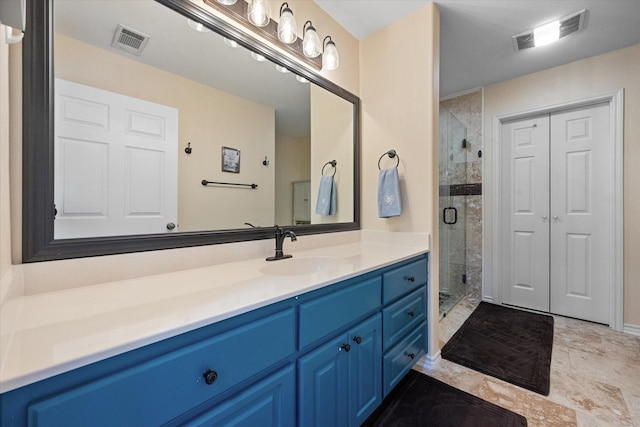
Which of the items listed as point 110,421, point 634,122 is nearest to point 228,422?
point 110,421

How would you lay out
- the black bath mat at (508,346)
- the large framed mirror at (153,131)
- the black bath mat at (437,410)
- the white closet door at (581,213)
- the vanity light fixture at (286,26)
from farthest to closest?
the white closet door at (581,213)
the black bath mat at (508,346)
the vanity light fixture at (286,26)
the black bath mat at (437,410)
the large framed mirror at (153,131)

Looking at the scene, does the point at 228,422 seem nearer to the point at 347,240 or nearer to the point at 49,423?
the point at 49,423

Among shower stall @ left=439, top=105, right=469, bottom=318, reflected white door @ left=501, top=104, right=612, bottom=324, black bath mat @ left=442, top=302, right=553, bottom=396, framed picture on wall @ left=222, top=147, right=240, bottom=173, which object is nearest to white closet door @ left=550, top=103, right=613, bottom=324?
reflected white door @ left=501, top=104, right=612, bottom=324

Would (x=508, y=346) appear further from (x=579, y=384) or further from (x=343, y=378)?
(x=343, y=378)

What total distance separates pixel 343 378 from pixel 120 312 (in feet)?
2.75

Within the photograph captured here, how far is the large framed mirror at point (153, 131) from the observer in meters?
0.83

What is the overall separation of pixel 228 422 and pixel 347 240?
1408 mm

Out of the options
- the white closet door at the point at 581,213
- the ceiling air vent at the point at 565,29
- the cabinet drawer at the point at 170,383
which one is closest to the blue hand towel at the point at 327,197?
the cabinet drawer at the point at 170,383

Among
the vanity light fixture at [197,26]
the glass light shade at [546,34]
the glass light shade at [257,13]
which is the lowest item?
the vanity light fixture at [197,26]

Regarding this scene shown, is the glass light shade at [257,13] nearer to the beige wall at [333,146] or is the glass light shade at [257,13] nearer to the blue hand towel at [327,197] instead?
the beige wall at [333,146]

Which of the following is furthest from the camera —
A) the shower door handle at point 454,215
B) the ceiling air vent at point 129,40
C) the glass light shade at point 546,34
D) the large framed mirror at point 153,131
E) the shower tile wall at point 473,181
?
the shower tile wall at point 473,181

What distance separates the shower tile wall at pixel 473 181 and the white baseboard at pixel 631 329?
108 cm

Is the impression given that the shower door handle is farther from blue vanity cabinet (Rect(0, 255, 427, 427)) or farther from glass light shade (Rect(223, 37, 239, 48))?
glass light shade (Rect(223, 37, 239, 48))

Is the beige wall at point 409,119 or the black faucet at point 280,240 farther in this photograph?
the beige wall at point 409,119
